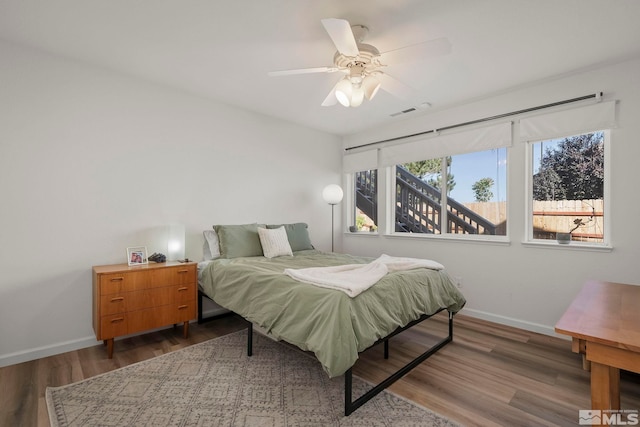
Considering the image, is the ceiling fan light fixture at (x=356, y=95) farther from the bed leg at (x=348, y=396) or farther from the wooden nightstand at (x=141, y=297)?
the wooden nightstand at (x=141, y=297)

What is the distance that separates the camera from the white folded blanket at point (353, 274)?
1954mm

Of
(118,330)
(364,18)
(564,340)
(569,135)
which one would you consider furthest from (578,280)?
(118,330)

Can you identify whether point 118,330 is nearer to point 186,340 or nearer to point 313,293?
point 186,340

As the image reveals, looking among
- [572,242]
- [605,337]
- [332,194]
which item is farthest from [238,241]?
[572,242]

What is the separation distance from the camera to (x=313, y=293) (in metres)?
1.96

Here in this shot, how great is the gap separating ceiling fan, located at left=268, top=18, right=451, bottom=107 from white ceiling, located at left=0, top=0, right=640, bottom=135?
174mm

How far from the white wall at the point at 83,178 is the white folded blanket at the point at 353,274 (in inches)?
70.6

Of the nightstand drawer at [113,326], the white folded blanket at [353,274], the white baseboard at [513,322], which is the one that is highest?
the white folded blanket at [353,274]

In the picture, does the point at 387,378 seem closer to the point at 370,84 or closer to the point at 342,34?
the point at 370,84

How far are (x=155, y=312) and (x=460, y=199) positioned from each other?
3635 mm

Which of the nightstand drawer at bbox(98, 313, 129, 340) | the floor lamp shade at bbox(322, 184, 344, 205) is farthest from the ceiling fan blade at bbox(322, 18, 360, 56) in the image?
the nightstand drawer at bbox(98, 313, 129, 340)

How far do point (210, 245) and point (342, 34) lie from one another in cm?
255

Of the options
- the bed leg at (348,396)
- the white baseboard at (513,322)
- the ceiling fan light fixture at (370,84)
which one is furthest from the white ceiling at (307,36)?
the white baseboard at (513,322)

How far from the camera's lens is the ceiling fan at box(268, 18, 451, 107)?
1903 mm
